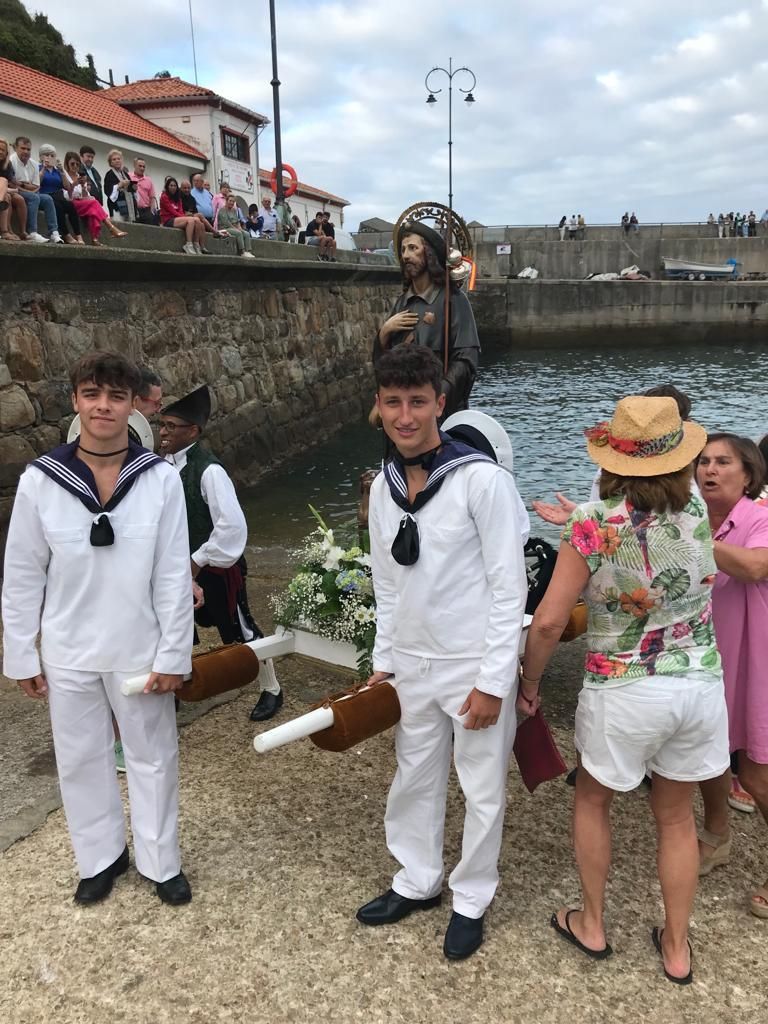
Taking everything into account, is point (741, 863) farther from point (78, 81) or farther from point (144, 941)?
point (78, 81)

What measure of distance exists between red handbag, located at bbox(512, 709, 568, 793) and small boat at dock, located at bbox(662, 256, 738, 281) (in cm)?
4242

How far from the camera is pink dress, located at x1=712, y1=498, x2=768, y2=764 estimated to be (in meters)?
2.74

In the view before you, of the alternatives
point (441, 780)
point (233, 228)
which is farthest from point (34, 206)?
point (441, 780)

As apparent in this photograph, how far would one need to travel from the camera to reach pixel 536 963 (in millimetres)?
2578

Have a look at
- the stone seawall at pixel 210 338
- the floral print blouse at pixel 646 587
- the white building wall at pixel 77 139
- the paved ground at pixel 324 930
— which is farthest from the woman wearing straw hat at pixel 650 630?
the white building wall at pixel 77 139

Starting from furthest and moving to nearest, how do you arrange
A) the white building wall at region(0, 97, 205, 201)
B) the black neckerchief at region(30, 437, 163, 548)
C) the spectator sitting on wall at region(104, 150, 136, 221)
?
the white building wall at region(0, 97, 205, 201), the spectator sitting on wall at region(104, 150, 136, 221), the black neckerchief at region(30, 437, 163, 548)

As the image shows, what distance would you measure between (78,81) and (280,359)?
35265 mm

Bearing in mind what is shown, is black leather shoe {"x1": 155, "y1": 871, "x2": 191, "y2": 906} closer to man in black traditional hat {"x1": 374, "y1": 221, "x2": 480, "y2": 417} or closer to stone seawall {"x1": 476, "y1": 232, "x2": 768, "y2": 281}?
man in black traditional hat {"x1": 374, "y1": 221, "x2": 480, "y2": 417}

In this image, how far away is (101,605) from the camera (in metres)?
2.72

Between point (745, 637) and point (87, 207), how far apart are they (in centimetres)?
917

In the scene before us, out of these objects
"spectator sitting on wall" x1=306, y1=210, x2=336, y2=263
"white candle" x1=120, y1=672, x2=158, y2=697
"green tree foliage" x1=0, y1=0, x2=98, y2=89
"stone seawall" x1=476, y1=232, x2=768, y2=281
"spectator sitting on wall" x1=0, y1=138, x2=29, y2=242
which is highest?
"green tree foliage" x1=0, y1=0, x2=98, y2=89

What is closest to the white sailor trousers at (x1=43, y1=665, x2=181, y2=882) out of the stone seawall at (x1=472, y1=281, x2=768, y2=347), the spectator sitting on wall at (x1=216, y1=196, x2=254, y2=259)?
the spectator sitting on wall at (x1=216, y1=196, x2=254, y2=259)

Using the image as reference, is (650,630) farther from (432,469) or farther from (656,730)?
(432,469)

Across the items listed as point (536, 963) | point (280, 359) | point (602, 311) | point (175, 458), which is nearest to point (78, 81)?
point (602, 311)
